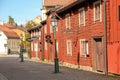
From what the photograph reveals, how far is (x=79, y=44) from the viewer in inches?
1302

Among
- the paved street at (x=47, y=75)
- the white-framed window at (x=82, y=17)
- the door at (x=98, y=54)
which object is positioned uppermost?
the white-framed window at (x=82, y=17)

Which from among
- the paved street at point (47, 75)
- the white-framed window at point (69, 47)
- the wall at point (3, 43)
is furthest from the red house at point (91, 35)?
the wall at point (3, 43)

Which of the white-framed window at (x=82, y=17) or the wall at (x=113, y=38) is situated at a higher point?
the white-framed window at (x=82, y=17)

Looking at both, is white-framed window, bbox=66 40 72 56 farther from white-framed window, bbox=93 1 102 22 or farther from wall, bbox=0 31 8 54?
wall, bbox=0 31 8 54

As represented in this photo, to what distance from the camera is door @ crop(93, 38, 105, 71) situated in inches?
1050

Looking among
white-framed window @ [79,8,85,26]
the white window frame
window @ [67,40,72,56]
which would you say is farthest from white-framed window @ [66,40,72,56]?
white-framed window @ [79,8,85,26]

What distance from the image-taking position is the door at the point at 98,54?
2667cm

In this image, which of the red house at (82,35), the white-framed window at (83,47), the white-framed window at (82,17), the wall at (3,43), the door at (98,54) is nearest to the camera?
the door at (98,54)

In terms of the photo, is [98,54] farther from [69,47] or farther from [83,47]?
[69,47]

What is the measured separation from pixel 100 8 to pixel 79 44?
692cm

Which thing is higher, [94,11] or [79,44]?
[94,11]

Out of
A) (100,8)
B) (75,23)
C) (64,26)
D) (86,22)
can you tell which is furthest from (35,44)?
(100,8)

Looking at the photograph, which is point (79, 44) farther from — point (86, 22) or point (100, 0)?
point (100, 0)

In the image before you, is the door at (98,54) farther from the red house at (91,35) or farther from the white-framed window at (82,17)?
the white-framed window at (82,17)
